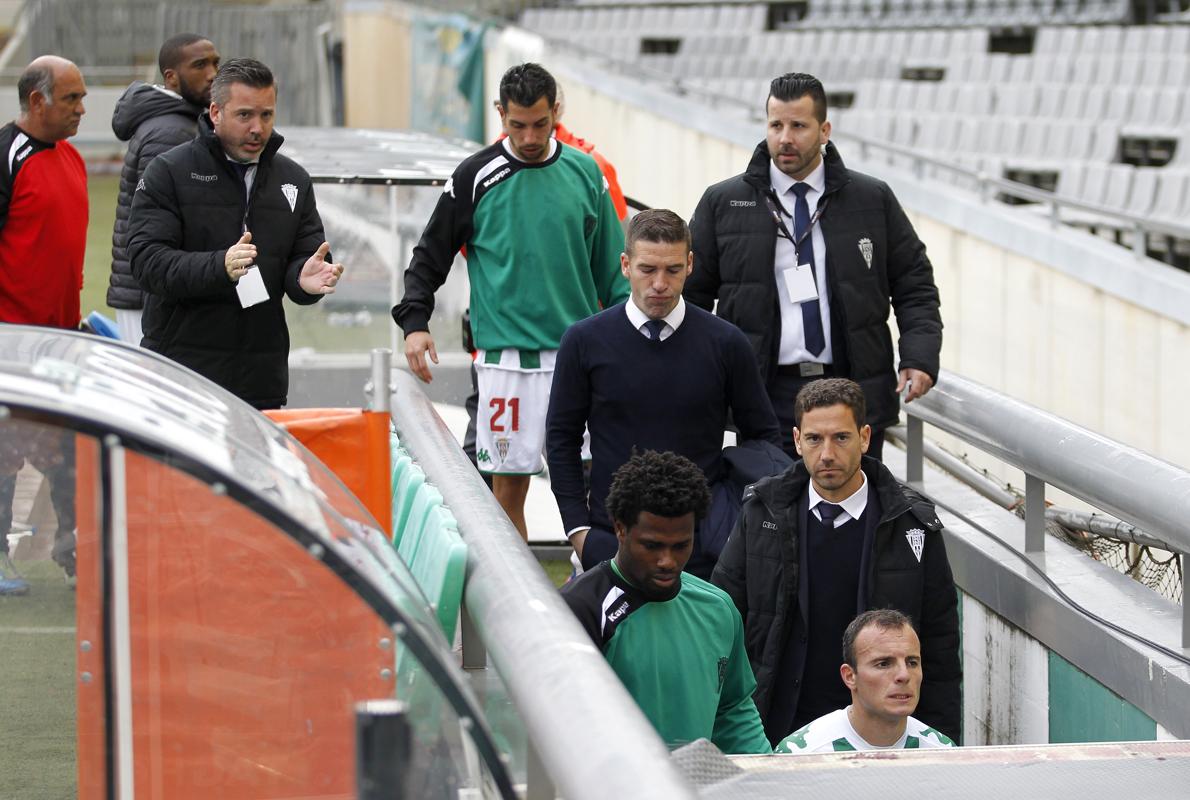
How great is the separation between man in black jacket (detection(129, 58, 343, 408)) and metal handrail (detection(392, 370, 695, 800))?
196 centimetres

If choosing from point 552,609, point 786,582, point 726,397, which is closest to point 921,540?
point 786,582

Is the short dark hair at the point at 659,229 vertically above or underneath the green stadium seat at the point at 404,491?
above

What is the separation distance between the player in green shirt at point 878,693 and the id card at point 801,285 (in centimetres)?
155

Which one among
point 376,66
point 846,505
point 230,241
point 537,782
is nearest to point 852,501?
point 846,505

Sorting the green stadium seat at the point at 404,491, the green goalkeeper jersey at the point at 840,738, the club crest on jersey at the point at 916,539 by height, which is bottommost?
the green goalkeeper jersey at the point at 840,738

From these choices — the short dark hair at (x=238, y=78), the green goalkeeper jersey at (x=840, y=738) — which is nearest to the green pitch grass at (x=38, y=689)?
the green goalkeeper jersey at (x=840, y=738)

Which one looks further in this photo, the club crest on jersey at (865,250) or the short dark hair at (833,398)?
the club crest on jersey at (865,250)

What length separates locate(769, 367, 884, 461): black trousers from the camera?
5496mm

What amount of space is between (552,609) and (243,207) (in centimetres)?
295

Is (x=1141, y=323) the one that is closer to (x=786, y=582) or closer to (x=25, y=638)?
(x=786, y=582)

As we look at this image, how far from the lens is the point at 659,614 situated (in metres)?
3.59

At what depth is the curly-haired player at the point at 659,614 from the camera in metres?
3.55

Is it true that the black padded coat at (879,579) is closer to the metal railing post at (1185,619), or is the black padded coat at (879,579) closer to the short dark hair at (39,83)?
the metal railing post at (1185,619)

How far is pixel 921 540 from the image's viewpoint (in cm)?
452
